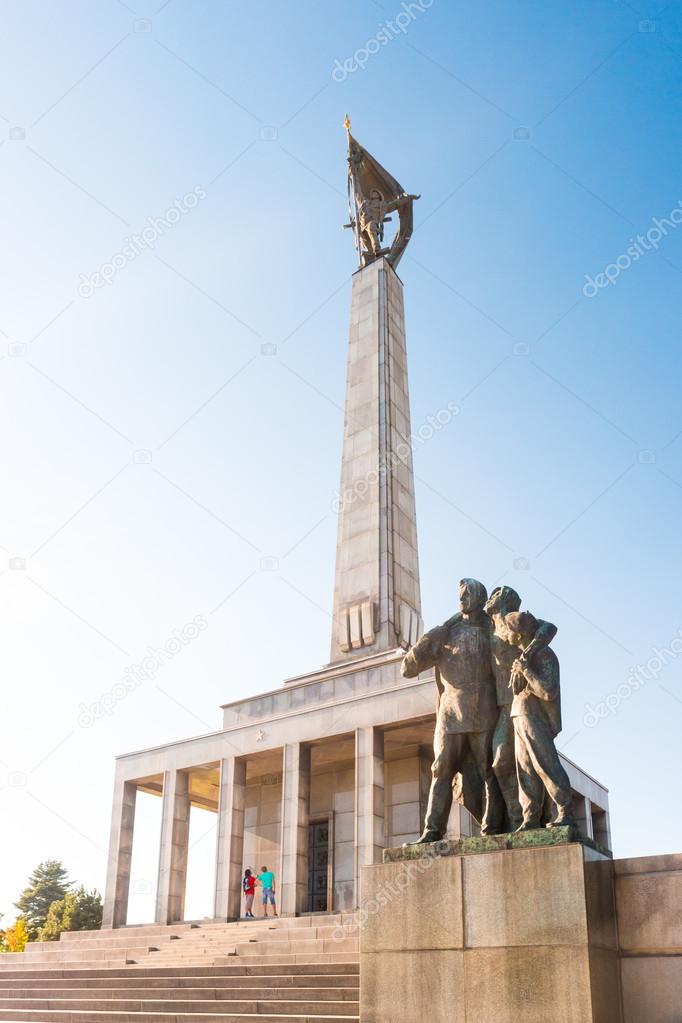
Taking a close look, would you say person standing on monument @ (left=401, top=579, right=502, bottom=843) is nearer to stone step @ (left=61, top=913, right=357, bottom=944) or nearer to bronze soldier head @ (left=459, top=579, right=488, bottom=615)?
bronze soldier head @ (left=459, top=579, right=488, bottom=615)

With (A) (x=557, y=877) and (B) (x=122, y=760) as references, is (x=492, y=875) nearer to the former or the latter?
(A) (x=557, y=877)

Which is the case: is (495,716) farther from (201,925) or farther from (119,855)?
(119,855)

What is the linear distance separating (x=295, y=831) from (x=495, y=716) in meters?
15.6

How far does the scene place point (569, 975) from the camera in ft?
24.5

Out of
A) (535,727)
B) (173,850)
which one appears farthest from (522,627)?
(173,850)

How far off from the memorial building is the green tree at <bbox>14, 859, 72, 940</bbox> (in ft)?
104

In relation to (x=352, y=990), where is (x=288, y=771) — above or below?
above

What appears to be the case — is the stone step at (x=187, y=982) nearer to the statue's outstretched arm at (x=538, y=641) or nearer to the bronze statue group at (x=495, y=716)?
the bronze statue group at (x=495, y=716)

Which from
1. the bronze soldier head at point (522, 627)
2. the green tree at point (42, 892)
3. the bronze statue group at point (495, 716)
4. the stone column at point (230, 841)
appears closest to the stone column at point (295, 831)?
the stone column at point (230, 841)

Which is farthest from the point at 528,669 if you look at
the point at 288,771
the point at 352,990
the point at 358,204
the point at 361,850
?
the point at 358,204

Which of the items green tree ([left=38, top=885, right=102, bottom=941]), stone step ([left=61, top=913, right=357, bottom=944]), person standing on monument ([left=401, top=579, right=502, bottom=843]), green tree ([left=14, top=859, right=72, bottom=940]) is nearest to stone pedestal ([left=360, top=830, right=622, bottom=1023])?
person standing on monument ([left=401, top=579, right=502, bottom=843])

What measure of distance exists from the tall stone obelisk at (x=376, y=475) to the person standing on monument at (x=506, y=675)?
1636 cm

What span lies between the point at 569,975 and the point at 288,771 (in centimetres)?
1744

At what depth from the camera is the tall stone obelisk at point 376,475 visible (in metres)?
26.4
